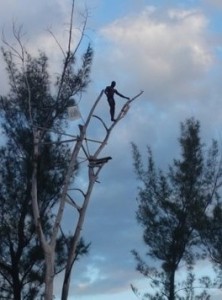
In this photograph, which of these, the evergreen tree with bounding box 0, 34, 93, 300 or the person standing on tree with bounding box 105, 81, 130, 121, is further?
the evergreen tree with bounding box 0, 34, 93, 300

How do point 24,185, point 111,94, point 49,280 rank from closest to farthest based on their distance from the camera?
point 49,280 < point 111,94 < point 24,185

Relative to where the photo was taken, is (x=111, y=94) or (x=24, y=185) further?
(x=24, y=185)

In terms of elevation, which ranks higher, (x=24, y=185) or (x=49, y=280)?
(x=24, y=185)

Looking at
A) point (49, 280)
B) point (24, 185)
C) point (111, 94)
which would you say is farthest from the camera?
point (24, 185)

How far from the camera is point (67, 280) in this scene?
1675 centimetres

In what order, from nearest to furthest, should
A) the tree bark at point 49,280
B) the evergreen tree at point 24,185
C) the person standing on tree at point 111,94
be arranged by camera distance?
the tree bark at point 49,280, the person standing on tree at point 111,94, the evergreen tree at point 24,185

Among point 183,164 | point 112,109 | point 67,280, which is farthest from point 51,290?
point 183,164

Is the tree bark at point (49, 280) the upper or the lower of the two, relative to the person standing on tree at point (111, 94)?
lower

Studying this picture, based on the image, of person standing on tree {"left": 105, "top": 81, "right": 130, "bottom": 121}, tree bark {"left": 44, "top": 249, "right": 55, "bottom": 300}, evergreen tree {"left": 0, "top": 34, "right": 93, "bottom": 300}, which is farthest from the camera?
evergreen tree {"left": 0, "top": 34, "right": 93, "bottom": 300}

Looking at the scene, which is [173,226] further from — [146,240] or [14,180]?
[14,180]

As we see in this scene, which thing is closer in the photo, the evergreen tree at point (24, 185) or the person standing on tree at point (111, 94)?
the person standing on tree at point (111, 94)

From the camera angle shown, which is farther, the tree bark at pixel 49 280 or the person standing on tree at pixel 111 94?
the person standing on tree at pixel 111 94

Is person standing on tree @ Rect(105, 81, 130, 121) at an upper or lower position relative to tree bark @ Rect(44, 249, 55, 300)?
upper

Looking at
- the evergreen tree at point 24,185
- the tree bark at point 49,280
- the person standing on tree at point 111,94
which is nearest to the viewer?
the tree bark at point 49,280
